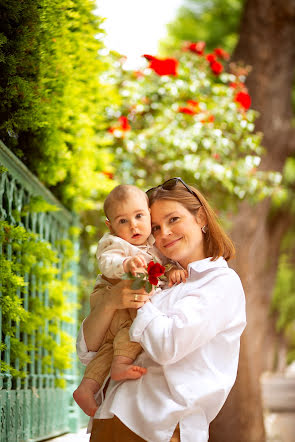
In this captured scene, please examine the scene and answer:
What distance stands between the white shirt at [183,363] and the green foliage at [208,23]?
14.0m

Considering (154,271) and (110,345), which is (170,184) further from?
(110,345)

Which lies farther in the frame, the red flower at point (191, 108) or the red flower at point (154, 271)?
the red flower at point (191, 108)

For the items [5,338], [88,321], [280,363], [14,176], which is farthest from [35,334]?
[280,363]

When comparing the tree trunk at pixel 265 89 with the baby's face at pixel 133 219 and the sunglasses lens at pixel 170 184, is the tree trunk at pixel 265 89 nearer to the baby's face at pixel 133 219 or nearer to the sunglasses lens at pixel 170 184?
the sunglasses lens at pixel 170 184

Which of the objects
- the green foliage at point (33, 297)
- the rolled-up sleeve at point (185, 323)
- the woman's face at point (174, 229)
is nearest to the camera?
the rolled-up sleeve at point (185, 323)

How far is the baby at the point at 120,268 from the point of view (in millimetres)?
2805

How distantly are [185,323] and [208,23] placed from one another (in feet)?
51.1

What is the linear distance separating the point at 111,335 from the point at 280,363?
25.7 meters

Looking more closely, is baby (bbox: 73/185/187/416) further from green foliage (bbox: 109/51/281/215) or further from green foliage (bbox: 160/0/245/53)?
green foliage (bbox: 160/0/245/53)

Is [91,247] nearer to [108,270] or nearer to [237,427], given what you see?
[237,427]

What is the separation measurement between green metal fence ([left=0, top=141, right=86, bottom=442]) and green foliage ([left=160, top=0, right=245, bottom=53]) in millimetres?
11751

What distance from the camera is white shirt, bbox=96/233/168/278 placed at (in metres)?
2.98

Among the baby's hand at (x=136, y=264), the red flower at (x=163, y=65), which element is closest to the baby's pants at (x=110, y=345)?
the baby's hand at (x=136, y=264)

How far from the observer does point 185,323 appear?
2666 mm
